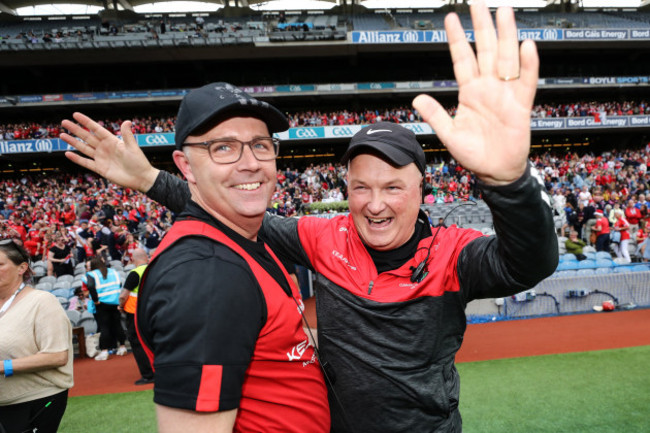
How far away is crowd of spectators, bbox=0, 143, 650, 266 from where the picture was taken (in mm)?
10648

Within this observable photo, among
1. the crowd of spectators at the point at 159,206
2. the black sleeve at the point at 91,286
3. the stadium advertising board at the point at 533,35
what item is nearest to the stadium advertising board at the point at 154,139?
the crowd of spectators at the point at 159,206

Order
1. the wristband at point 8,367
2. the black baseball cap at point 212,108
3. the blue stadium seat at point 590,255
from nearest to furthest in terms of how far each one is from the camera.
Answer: the black baseball cap at point 212,108, the wristband at point 8,367, the blue stadium seat at point 590,255

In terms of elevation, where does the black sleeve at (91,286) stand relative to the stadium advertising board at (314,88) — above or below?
below

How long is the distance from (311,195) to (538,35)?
20.4m

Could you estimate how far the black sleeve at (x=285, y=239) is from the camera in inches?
84.5

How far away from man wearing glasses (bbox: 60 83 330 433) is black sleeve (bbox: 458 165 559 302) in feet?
2.27

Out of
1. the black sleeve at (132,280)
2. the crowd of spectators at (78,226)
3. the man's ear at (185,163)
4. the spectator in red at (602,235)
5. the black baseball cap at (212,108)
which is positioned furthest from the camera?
the spectator in red at (602,235)

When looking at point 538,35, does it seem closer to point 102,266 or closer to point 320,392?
point 102,266

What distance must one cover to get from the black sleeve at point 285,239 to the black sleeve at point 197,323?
39.8 inches

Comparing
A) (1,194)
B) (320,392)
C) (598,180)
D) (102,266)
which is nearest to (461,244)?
(320,392)

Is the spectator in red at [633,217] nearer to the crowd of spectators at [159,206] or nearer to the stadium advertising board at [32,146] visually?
the crowd of spectators at [159,206]

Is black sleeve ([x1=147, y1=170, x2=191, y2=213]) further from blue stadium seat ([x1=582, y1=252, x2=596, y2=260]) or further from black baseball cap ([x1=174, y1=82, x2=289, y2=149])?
blue stadium seat ([x1=582, y1=252, x2=596, y2=260])

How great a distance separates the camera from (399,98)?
30.3 meters

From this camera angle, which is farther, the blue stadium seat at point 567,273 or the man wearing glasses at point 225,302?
the blue stadium seat at point 567,273
